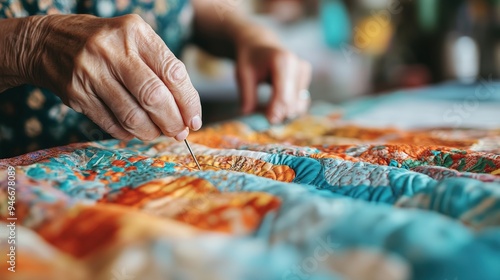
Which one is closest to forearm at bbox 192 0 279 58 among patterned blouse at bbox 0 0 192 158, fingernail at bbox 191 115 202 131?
patterned blouse at bbox 0 0 192 158

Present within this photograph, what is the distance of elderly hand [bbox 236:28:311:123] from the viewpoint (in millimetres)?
1184

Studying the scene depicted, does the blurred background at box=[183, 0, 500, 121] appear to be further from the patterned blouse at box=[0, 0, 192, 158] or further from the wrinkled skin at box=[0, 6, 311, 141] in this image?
the wrinkled skin at box=[0, 6, 311, 141]

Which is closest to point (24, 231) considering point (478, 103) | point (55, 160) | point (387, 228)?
point (55, 160)

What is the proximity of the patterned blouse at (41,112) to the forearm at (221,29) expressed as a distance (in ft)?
0.84

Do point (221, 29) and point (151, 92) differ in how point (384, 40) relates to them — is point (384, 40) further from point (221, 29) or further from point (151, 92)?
point (151, 92)

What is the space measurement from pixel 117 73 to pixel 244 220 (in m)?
0.29

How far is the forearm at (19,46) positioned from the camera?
0.68 meters

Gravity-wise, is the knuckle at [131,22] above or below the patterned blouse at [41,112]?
above

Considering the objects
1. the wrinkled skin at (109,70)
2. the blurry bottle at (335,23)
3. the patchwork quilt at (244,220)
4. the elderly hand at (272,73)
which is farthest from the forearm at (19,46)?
the blurry bottle at (335,23)

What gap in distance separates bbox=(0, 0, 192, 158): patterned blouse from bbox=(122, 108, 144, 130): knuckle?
17.0 inches

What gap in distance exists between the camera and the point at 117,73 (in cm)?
61

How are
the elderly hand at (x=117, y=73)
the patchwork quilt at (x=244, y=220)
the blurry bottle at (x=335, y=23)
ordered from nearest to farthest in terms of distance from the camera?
the patchwork quilt at (x=244, y=220) → the elderly hand at (x=117, y=73) → the blurry bottle at (x=335, y=23)

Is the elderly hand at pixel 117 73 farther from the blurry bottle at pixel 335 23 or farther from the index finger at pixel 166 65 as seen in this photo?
the blurry bottle at pixel 335 23

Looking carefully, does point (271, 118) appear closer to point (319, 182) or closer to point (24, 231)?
point (319, 182)
